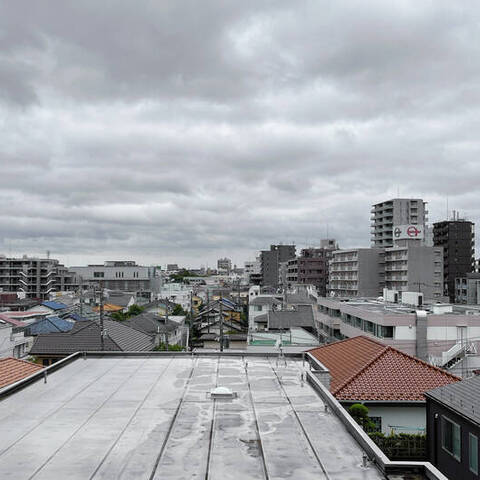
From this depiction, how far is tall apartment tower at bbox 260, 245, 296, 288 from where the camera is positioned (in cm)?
15562

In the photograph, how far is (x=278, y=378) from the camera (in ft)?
56.4

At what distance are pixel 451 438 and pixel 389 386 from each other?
408 cm

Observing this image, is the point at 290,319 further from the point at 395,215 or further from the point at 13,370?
the point at 395,215

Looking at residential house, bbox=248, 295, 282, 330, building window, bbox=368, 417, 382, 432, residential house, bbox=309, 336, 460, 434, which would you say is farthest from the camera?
residential house, bbox=248, 295, 282, 330

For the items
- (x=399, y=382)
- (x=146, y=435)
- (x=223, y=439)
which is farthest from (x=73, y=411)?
(x=399, y=382)

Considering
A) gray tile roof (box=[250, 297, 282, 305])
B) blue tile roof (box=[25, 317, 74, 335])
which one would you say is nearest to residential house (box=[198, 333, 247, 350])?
gray tile roof (box=[250, 297, 282, 305])

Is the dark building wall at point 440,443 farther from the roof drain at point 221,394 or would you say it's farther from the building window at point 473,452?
the roof drain at point 221,394

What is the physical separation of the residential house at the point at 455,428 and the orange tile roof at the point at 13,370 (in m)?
15.1

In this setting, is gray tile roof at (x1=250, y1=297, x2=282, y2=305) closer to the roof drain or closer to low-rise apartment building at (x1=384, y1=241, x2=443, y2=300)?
low-rise apartment building at (x1=384, y1=241, x2=443, y2=300)

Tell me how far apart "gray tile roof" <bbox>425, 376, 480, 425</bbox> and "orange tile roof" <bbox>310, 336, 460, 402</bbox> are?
224 cm

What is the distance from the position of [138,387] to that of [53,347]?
2227cm

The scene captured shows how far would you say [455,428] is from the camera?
1695 cm

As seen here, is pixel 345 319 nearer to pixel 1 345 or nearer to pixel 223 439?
pixel 1 345

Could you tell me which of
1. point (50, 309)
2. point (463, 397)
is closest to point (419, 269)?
point (50, 309)
